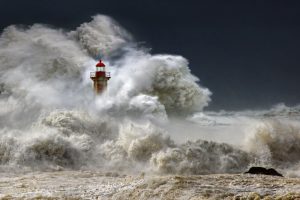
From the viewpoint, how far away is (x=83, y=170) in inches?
701

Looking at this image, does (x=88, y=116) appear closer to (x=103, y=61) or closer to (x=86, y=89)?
(x=86, y=89)

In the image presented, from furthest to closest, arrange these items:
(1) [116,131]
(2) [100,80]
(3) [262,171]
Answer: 1. (2) [100,80]
2. (1) [116,131]
3. (3) [262,171]

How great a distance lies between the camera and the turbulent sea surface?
510 inches

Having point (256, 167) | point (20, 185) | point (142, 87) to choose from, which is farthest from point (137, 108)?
point (20, 185)

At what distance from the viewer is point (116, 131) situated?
814 inches

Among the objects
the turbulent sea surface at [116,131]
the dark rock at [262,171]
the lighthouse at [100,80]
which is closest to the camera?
the turbulent sea surface at [116,131]

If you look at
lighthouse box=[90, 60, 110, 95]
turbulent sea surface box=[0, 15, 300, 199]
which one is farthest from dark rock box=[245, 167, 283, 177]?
lighthouse box=[90, 60, 110, 95]

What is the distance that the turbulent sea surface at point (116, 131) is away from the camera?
12961 mm

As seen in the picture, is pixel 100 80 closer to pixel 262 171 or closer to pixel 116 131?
pixel 116 131

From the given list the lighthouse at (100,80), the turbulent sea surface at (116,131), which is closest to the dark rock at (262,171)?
the turbulent sea surface at (116,131)

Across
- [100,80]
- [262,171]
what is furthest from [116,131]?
[262,171]

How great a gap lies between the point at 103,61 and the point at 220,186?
1402cm

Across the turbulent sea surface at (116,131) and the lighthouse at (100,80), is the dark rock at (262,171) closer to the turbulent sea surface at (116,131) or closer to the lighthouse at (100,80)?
the turbulent sea surface at (116,131)

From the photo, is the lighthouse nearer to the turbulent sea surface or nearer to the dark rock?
the turbulent sea surface
